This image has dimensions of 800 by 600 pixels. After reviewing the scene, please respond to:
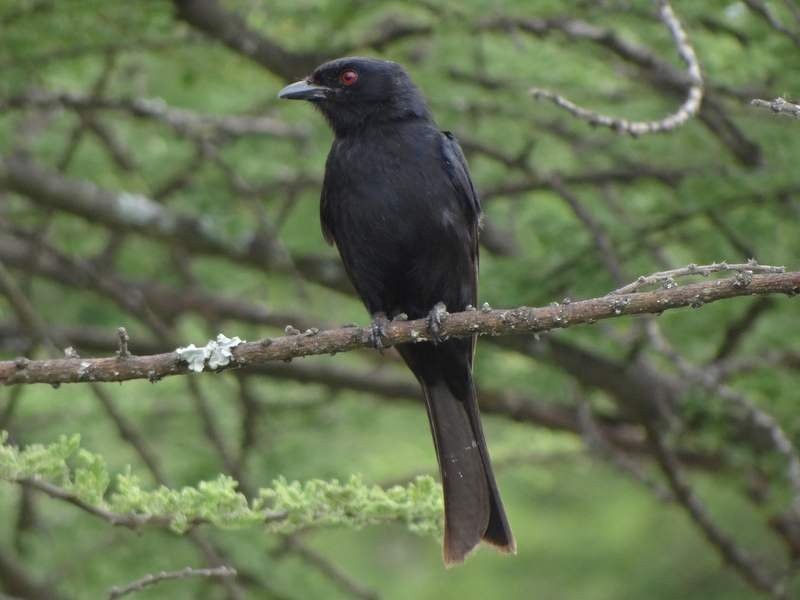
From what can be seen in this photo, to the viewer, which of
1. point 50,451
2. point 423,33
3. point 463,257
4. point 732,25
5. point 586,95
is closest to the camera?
point 50,451

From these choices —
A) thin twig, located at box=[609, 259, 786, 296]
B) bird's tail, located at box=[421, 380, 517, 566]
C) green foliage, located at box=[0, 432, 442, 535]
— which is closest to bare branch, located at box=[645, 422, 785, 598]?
bird's tail, located at box=[421, 380, 517, 566]

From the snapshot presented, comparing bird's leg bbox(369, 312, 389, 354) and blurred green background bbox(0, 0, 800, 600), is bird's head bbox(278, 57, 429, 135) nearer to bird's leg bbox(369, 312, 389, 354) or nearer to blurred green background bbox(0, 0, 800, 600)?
blurred green background bbox(0, 0, 800, 600)

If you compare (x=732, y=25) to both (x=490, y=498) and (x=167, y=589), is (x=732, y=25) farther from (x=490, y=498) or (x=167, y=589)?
(x=167, y=589)

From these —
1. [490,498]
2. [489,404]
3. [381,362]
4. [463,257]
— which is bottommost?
[381,362]

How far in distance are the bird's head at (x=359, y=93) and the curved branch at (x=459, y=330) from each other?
1811 mm

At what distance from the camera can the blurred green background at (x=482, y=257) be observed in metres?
5.46

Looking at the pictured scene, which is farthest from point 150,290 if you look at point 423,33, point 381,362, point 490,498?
point 490,498

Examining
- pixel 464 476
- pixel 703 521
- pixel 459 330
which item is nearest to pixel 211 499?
pixel 459 330

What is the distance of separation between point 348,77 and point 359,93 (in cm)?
11

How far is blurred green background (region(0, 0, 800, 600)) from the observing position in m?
5.46

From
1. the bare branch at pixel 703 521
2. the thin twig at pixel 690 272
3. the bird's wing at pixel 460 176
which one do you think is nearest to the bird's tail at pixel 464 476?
the bird's wing at pixel 460 176

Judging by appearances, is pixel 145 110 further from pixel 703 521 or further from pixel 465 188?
pixel 703 521

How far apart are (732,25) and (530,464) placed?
2661 mm

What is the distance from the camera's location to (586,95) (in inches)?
250
